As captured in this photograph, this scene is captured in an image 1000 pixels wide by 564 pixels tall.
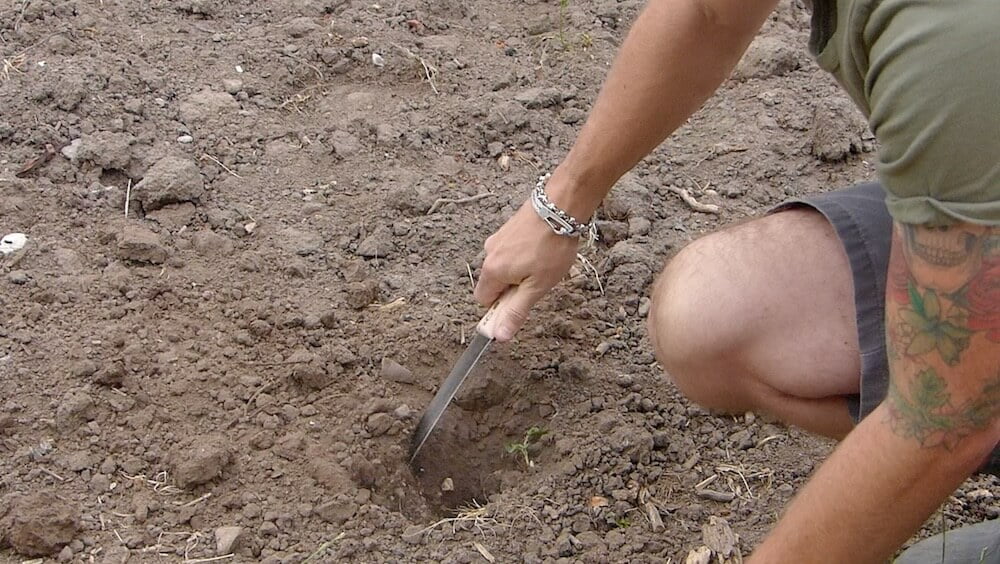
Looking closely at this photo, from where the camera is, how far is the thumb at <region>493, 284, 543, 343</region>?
89.1 inches

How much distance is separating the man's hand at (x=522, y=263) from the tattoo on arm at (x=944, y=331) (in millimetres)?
835

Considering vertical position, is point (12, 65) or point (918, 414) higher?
point (918, 414)

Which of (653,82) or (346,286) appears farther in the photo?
(346,286)

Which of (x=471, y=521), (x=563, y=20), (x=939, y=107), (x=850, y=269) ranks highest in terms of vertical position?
(x=939, y=107)

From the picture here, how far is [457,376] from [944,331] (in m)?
1.17

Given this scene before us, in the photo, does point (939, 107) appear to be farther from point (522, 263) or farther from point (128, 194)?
point (128, 194)

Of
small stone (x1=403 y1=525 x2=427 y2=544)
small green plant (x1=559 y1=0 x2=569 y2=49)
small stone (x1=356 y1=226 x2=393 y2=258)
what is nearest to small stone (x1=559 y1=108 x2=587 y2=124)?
small green plant (x1=559 y1=0 x2=569 y2=49)

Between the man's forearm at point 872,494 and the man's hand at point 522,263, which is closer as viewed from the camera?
the man's forearm at point 872,494

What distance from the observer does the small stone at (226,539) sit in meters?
2.14

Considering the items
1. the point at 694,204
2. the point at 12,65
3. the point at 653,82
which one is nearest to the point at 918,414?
the point at 653,82

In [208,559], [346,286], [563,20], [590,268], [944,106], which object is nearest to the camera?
[944,106]

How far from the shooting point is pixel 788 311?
79.7 inches

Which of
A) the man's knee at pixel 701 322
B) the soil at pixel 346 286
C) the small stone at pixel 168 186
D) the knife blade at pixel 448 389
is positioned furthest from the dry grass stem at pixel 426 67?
the man's knee at pixel 701 322

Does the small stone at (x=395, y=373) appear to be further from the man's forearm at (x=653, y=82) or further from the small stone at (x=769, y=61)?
the small stone at (x=769, y=61)
